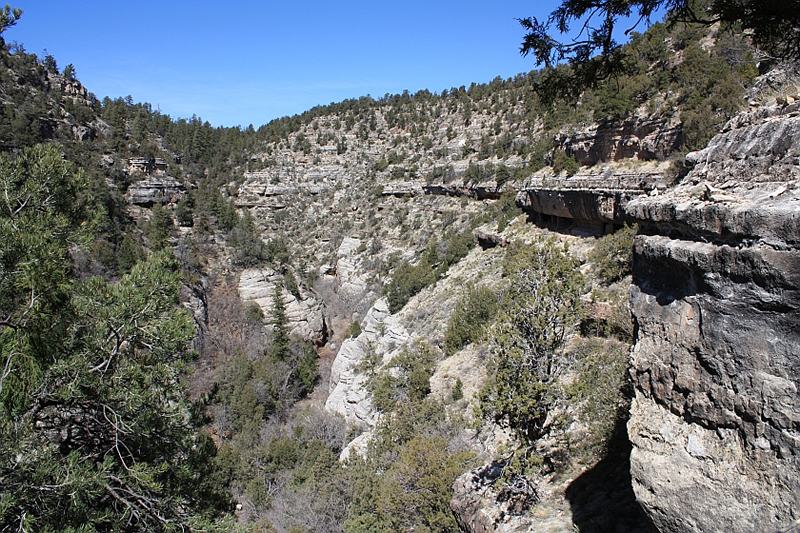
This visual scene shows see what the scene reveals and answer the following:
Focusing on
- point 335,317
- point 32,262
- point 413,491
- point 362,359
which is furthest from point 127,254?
point 32,262

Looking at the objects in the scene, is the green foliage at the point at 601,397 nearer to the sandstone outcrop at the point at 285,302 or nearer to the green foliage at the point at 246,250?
the sandstone outcrop at the point at 285,302

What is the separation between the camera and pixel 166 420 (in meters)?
6.19

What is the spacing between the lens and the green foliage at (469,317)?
17.8 metres

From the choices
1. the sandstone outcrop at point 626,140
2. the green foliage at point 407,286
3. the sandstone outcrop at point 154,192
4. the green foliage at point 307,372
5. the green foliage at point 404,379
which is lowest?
the green foliage at point 307,372

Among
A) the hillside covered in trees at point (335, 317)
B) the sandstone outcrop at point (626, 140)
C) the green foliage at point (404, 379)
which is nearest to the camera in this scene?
the hillside covered in trees at point (335, 317)

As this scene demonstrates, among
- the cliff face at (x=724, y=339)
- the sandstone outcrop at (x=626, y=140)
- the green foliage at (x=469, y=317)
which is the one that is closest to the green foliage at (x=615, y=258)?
the green foliage at (x=469, y=317)

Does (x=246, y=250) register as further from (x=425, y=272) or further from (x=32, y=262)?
(x=32, y=262)

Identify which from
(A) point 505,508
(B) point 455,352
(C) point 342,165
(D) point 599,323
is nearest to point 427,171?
(C) point 342,165

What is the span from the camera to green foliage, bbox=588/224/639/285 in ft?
49.0

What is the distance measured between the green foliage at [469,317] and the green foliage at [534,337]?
386 inches

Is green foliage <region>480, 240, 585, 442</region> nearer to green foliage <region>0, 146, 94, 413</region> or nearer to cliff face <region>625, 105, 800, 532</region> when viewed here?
cliff face <region>625, 105, 800, 532</region>

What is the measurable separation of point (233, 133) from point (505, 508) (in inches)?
2748

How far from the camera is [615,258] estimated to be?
50.5ft

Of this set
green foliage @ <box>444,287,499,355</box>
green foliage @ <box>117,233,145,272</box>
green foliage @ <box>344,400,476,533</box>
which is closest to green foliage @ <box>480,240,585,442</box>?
green foliage @ <box>344,400,476,533</box>
